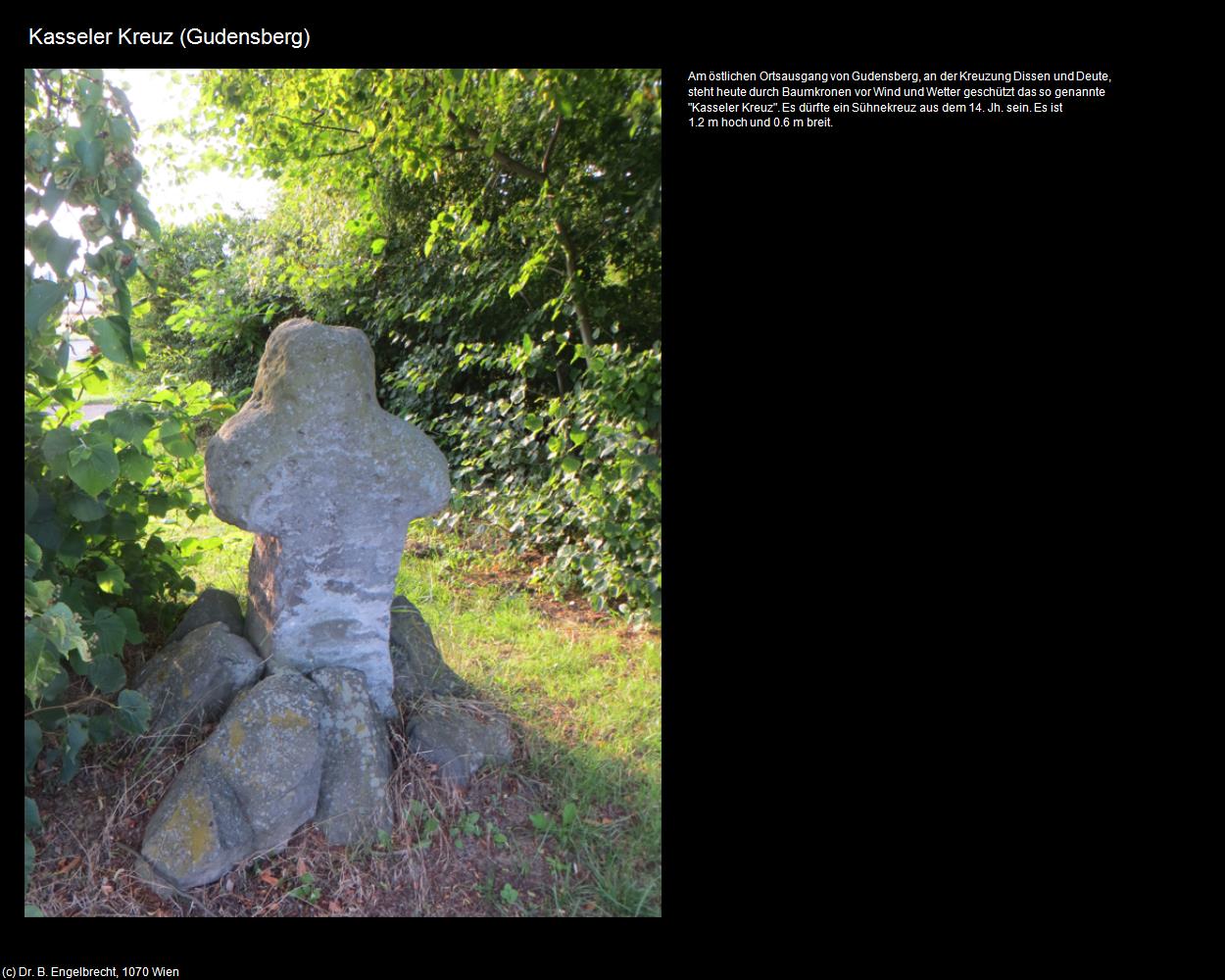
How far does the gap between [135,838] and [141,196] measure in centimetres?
188

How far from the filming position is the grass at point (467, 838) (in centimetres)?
231

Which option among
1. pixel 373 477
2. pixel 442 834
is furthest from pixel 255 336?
pixel 442 834

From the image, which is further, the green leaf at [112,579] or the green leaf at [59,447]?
the green leaf at [112,579]

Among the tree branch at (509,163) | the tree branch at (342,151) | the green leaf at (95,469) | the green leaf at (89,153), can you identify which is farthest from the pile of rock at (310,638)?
the tree branch at (342,151)

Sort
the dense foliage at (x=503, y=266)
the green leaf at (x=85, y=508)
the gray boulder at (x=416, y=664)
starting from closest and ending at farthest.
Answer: the green leaf at (x=85, y=508) → the gray boulder at (x=416, y=664) → the dense foliage at (x=503, y=266)

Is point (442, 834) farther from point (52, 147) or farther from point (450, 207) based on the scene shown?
point (450, 207)

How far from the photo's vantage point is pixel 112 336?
7.23 feet

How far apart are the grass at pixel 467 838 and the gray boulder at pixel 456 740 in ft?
0.16

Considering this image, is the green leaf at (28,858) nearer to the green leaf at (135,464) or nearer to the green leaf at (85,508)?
the green leaf at (85,508)

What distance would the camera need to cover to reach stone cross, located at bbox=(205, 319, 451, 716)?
8.75ft

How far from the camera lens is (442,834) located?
101 inches

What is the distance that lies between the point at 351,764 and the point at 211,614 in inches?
39.0

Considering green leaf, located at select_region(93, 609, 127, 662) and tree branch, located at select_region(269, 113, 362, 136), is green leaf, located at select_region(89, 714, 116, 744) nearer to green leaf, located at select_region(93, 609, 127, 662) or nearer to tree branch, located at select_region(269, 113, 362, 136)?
green leaf, located at select_region(93, 609, 127, 662)

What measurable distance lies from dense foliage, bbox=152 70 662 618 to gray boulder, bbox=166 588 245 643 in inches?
71.5
